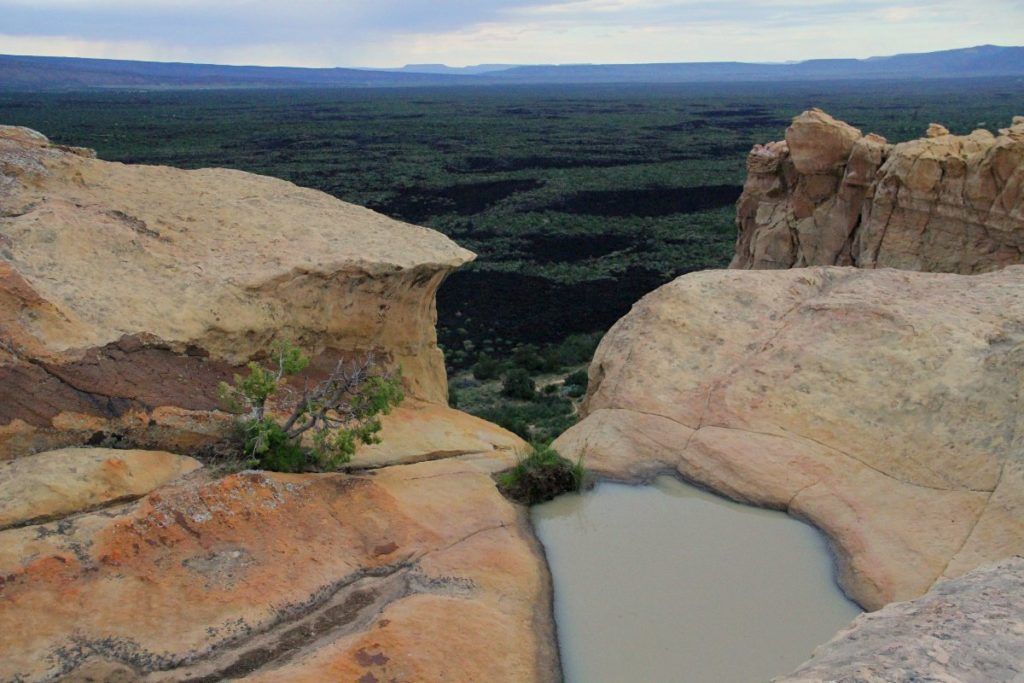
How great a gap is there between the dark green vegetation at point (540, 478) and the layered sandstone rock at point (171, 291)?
1076mm

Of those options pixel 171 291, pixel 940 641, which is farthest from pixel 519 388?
pixel 940 641

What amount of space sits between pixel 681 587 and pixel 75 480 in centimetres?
461

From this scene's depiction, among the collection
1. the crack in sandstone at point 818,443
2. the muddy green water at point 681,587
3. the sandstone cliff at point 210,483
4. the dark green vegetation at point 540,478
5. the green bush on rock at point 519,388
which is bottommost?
the green bush on rock at point 519,388

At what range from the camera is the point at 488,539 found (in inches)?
273

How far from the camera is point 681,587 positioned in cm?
662

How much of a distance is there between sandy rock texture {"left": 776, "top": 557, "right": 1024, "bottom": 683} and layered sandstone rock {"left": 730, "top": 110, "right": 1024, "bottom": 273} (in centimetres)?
1488

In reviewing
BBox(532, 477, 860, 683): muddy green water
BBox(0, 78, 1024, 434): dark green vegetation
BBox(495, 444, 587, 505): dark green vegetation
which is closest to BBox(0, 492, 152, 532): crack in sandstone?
BBox(495, 444, 587, 505): dark green vegetation

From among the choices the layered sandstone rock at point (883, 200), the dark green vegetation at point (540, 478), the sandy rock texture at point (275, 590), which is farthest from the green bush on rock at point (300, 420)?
the layered sandstone rock at point (883, 200)

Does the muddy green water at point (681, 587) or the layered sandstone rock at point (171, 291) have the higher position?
the layered sandstone rock at point (171, 291)

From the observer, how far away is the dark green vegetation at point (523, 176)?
28875 mm

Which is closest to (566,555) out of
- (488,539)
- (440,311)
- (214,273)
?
(488,539)

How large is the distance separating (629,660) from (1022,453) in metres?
4.00

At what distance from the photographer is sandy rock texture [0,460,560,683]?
522 centimetres

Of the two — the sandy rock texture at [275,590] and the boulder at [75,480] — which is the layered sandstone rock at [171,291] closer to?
the boulder at [75,480]
